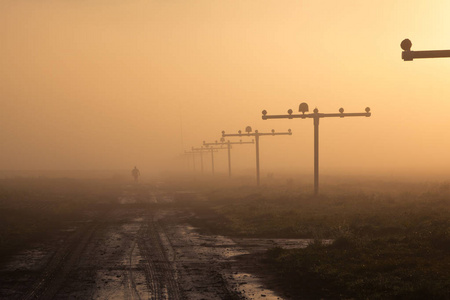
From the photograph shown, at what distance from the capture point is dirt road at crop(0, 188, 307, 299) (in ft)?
33.1

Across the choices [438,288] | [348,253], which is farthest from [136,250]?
[438,288]

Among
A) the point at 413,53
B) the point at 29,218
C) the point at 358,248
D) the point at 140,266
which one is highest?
the point at 413,53

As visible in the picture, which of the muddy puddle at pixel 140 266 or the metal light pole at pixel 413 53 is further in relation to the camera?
the metal light pole at pixel 413 53

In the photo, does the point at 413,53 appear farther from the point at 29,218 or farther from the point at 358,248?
the point at 29,218

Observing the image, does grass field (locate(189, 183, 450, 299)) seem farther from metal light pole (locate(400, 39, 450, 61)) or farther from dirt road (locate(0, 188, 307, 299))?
metal light pole (locate(400, 39, 450, 61))

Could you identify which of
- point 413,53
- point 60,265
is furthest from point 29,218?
point 413,53

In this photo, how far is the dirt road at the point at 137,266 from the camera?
10078 mm

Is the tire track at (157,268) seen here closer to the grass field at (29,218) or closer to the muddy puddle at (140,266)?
the muddy puddle at (140,266)

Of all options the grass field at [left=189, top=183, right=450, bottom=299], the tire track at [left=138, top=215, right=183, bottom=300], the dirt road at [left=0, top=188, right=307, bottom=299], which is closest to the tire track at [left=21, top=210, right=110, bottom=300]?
the dirt road at [left=0, top=188, right=307, bottom=299]

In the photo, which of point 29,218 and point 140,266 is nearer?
point 140,266

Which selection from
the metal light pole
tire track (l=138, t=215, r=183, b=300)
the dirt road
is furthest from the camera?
the metal light pole

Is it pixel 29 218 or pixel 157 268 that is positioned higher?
pixel 157 268

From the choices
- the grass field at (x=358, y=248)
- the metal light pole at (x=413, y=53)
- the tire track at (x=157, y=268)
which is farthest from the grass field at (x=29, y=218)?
the metal light pole at (x=413, y=53)

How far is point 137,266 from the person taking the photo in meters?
12.6
